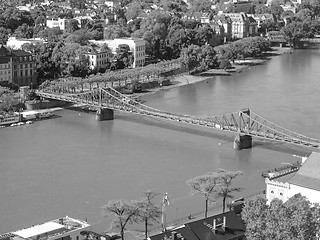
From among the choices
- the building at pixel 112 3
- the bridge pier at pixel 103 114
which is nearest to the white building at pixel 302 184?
the bridge pier at pixel 103 114

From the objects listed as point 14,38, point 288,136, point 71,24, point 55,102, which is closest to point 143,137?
point 288,136

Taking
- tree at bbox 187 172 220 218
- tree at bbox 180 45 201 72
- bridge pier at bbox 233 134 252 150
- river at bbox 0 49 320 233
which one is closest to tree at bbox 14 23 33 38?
tree at bbox 180 45 201 72

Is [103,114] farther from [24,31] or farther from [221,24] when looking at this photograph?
[221,24]

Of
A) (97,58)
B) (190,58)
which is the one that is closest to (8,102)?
(97,58)

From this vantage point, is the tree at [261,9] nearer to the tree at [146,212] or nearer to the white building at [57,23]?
the white building at [57,23]

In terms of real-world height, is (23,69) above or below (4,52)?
below
